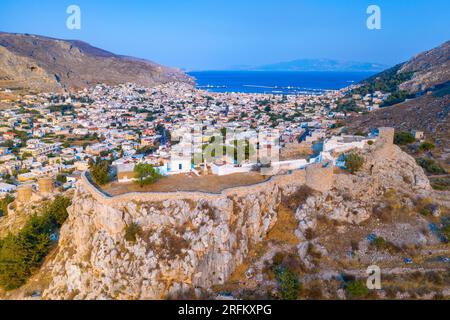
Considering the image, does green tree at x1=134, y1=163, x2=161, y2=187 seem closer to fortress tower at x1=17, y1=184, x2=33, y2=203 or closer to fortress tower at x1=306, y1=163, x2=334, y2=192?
fortress tower at x1=306, y1=163, x2=334, y2=192

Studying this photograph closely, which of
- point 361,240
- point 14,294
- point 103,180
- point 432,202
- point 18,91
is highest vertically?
point 18,91

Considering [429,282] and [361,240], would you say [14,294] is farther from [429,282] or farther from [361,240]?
[429,282]

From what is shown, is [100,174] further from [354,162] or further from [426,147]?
[426,147]

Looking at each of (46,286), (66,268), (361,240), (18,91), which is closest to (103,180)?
(66,268)

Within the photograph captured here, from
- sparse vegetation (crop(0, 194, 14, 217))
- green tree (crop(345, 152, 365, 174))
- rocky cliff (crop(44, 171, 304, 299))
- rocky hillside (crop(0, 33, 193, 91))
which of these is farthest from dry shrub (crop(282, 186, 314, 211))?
rocky hillside (crop(0, 33, 193, 91))

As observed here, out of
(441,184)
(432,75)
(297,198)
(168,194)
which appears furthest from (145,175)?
(432,75)

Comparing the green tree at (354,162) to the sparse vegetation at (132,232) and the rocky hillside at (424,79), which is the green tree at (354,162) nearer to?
the sparse vegetation at (132,232)
